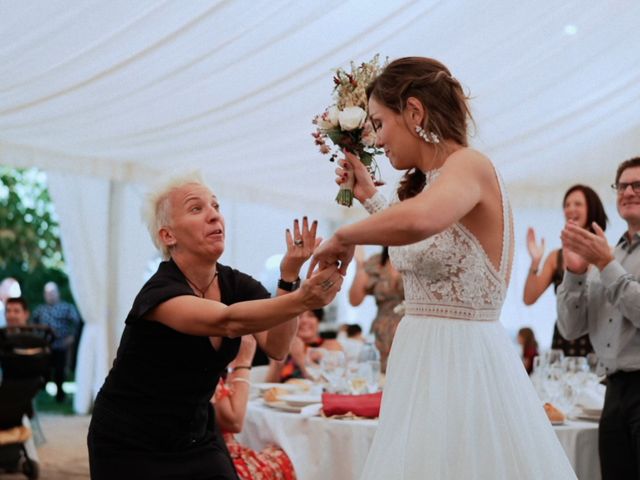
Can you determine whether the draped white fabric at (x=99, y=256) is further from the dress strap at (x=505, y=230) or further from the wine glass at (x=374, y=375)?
the dress strap at (x=505, y=230)

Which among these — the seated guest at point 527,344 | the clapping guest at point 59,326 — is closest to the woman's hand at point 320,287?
the seated guest at point 527,344

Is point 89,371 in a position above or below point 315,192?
below

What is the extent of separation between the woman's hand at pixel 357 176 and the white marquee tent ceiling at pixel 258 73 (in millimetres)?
3112

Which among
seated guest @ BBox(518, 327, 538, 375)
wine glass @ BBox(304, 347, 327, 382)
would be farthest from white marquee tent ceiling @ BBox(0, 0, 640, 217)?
wine glass @ BBox(304, 347, 327, 382)

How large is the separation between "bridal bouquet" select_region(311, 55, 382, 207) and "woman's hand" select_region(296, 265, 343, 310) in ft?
1.19

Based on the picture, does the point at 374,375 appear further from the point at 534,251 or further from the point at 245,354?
the point at 534,251

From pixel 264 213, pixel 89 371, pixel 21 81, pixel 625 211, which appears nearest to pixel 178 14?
pixel 21 81

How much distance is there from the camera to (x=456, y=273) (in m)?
1.98

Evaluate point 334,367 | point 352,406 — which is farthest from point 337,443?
point 334,367

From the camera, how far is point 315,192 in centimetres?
1063

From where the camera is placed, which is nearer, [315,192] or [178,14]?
[178,14]

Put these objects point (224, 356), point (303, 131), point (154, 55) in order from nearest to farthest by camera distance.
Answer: point (224, 356) → point (154, 55) → point (303, 131)

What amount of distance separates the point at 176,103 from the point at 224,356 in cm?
463

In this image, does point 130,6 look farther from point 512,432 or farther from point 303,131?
point 512,432
